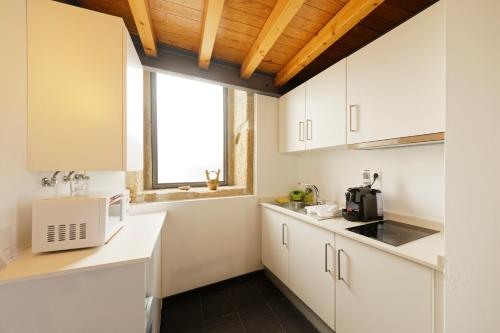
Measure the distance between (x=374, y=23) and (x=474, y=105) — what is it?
1.24m

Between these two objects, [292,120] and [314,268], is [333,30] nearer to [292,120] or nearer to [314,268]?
[292,120]

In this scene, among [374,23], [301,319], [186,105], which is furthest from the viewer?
[186,105]

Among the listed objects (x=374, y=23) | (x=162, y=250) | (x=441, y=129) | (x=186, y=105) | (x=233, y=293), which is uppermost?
(x=374, y=23)

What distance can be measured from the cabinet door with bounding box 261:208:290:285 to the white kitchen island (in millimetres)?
1244

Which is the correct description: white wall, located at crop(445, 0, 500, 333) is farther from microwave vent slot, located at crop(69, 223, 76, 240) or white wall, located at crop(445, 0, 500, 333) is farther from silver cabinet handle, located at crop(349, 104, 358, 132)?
microwave vent slot, located at crop(69, 223, 76, 240)

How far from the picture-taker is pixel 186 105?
93.7 inches

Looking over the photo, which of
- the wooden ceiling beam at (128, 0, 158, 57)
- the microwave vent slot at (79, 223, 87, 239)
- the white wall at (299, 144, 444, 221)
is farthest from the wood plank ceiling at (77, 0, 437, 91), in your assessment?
the microwave vent slot at (79, 223, 87, 239)

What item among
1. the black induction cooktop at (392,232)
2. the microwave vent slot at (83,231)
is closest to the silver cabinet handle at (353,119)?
the black induction cooktop at (392,232)

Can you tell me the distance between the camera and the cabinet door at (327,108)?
59.9 inches

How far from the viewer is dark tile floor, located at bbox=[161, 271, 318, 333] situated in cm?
153

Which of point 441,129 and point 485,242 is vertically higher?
point 441,129

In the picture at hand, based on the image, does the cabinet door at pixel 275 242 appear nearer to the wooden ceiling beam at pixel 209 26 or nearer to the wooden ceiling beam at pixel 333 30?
the wooden ceiling beam at pixel 333 30

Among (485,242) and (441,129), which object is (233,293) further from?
(441,129)

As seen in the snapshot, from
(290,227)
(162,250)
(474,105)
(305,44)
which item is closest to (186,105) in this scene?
(305,44)
